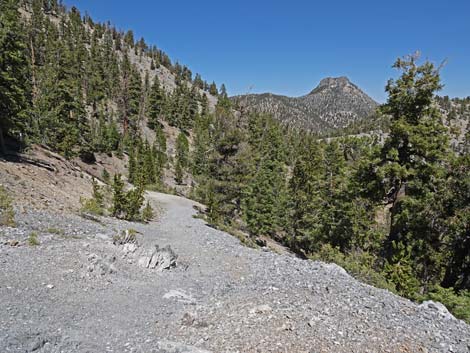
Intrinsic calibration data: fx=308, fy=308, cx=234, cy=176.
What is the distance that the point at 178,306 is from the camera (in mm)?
8227

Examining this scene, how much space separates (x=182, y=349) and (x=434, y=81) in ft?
45.4

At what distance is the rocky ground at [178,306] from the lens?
6.12 metres

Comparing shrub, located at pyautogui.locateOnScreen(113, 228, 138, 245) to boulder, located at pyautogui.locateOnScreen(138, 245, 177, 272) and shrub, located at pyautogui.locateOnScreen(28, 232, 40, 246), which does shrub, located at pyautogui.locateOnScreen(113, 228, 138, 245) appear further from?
shrub, located at pyautogui.locateOnScreen(28, 232, 40, 246)

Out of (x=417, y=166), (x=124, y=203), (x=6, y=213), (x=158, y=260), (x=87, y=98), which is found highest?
(x=87, y=98)

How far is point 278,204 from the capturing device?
3431 cm

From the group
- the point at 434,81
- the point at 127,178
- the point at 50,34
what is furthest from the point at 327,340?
the point at 50,34

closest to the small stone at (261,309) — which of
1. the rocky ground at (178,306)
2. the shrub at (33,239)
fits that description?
the rocky ground at (178,306)

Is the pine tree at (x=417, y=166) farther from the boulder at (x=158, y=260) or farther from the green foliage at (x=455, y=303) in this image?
the boulder at (x=158, y=260)

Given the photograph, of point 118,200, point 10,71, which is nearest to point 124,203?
point 118,200

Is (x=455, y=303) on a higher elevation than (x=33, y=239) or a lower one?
lower

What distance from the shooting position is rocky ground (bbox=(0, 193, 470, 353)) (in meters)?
6.12

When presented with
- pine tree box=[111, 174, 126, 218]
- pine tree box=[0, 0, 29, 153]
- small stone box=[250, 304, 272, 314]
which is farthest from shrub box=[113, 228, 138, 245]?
pine tree box=[0, 0, 29, 153]

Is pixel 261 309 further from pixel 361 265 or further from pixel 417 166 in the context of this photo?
pixel 417 166

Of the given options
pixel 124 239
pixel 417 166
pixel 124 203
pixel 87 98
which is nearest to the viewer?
pixel 124 239
